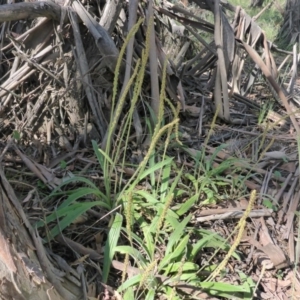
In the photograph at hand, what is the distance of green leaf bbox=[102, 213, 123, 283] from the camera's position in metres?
1.57

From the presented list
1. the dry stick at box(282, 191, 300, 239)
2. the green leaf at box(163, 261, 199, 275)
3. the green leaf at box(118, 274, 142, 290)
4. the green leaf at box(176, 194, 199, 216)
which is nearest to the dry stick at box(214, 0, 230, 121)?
the dry stick at box(282, 191, 300, 239)

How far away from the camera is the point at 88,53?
2312 mm

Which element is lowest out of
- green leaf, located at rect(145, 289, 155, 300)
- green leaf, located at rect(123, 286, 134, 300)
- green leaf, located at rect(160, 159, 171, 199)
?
green leaf, located at rect(123, 286, 134, 300)

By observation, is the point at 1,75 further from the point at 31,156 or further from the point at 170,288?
the point at 170,288

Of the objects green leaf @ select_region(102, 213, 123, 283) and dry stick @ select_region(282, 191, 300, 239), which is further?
dry stick @ select_region(282, 191, 300, 239)

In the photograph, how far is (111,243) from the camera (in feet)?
5.37

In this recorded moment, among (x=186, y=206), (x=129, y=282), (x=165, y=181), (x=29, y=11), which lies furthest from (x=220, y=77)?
(x=129, y=282)

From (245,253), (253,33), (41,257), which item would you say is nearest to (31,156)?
(41,257)

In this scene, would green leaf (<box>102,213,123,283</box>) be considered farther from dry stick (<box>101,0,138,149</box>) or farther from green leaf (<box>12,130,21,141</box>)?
Result: green leaf (<box>12,130,21,141</box>)

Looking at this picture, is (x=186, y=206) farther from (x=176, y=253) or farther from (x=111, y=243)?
(x=111, y=243)

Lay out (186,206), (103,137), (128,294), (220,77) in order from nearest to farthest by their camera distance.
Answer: (128,294) → (186,206) → (103,137) → (220,77)

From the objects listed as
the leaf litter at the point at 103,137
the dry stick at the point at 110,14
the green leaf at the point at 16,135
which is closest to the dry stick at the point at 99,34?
the leaf litter at the point at 103,137

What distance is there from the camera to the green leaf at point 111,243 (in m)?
1.57

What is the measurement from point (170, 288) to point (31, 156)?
965 mm
